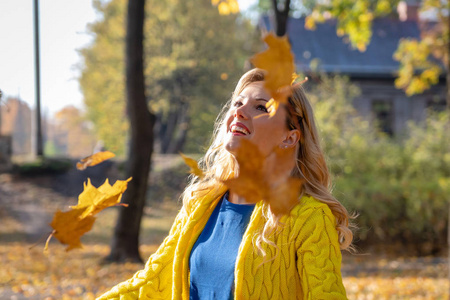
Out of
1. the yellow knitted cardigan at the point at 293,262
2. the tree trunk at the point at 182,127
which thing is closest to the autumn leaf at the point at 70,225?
the yellow knitted cardigan at the point at 293,262

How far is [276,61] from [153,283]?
116 cm

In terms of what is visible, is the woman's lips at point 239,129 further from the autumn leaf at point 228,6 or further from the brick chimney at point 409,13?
the brick chimney at point 409,13

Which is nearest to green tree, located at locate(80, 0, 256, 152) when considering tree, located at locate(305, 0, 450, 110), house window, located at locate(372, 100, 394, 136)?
house window, located at locate(372, 100, 394, 136)

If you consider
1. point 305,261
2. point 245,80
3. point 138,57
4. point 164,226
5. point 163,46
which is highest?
point 163,46

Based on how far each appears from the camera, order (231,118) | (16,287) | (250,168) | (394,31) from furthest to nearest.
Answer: (394,31), (16,287), (231,118), (250,168)

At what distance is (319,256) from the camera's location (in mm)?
1617

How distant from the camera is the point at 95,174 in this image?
672 inches

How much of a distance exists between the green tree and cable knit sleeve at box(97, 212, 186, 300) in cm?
1964

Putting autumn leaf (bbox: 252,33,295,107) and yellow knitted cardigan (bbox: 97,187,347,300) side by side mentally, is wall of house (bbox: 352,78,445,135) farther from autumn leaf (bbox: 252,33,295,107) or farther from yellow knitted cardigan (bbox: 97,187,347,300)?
autumn leaf (bbox: 252,33,295,107)

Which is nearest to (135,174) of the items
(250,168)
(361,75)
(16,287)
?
(16,287)

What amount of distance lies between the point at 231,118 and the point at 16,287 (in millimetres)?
4763

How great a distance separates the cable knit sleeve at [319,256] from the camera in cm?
158

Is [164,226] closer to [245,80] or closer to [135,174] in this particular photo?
[135,174]

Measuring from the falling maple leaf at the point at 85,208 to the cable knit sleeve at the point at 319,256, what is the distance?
78 centimetres
